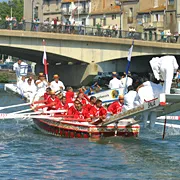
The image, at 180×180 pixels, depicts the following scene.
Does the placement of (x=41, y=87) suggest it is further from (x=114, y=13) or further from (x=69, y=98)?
(x=114, y=13)

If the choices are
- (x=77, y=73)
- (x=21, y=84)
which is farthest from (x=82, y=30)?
(x=21, y=84)

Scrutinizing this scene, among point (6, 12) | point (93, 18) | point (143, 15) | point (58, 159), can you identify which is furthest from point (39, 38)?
point (6, 12)

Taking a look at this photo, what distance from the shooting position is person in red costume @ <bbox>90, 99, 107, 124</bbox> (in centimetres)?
2170

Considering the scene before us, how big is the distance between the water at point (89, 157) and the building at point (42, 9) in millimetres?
73464

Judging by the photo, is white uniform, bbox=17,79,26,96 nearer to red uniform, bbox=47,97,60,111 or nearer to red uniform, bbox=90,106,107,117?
red uniform, bbox=47,97,60,111

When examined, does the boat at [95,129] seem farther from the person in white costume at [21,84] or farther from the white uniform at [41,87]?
the person in white costume at [21,84]

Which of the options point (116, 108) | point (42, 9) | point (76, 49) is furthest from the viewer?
point (42, 9)

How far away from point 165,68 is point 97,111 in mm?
4547

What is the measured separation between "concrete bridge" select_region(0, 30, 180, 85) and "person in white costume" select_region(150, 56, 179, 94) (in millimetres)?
28727

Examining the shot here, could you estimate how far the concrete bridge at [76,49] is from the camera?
1892 inches

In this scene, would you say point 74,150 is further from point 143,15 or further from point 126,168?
point 143,15

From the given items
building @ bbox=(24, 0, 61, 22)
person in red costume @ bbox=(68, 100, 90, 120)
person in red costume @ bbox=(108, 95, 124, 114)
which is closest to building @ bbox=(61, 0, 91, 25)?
building @ bbox=(24, 0, 61, 22)

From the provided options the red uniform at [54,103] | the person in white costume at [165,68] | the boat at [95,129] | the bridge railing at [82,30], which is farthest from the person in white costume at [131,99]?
the bridge railing at [82,30]

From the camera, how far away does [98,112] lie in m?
22.1
